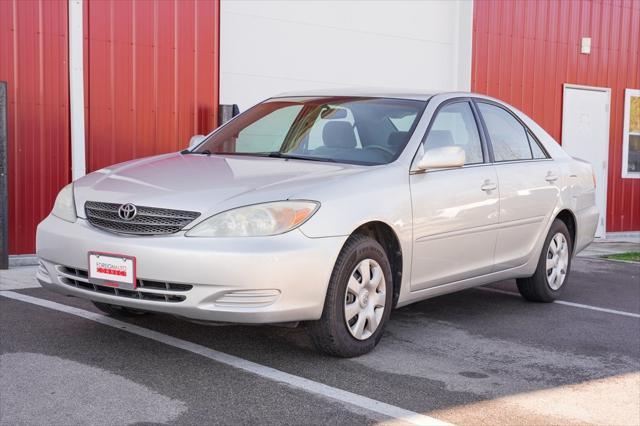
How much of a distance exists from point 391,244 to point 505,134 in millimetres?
1782

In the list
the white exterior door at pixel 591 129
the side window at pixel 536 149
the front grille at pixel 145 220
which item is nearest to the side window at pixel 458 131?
the side window at pixel 536 149

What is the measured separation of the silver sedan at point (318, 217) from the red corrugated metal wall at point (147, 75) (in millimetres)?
2737

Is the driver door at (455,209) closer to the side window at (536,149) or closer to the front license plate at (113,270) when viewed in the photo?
the side window at (536,149)

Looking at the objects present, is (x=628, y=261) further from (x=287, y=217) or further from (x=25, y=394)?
(x=25, y=394)

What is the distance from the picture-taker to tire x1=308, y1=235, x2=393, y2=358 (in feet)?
14.8

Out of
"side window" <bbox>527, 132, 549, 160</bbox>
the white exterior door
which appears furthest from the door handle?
the white exterior door

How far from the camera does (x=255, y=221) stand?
4.30m

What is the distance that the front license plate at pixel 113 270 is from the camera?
432 centimetres

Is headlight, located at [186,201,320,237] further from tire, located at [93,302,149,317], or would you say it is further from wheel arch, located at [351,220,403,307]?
tire, located at [93,302,149,317]

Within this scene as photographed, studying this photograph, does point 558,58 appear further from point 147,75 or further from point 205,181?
point 205,181

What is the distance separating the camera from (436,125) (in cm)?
555

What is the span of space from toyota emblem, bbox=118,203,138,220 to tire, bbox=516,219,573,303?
344 cm

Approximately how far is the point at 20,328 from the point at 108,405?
1725 millimetres

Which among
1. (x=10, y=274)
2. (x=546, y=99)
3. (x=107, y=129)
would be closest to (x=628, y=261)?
(x=546, y=99)
